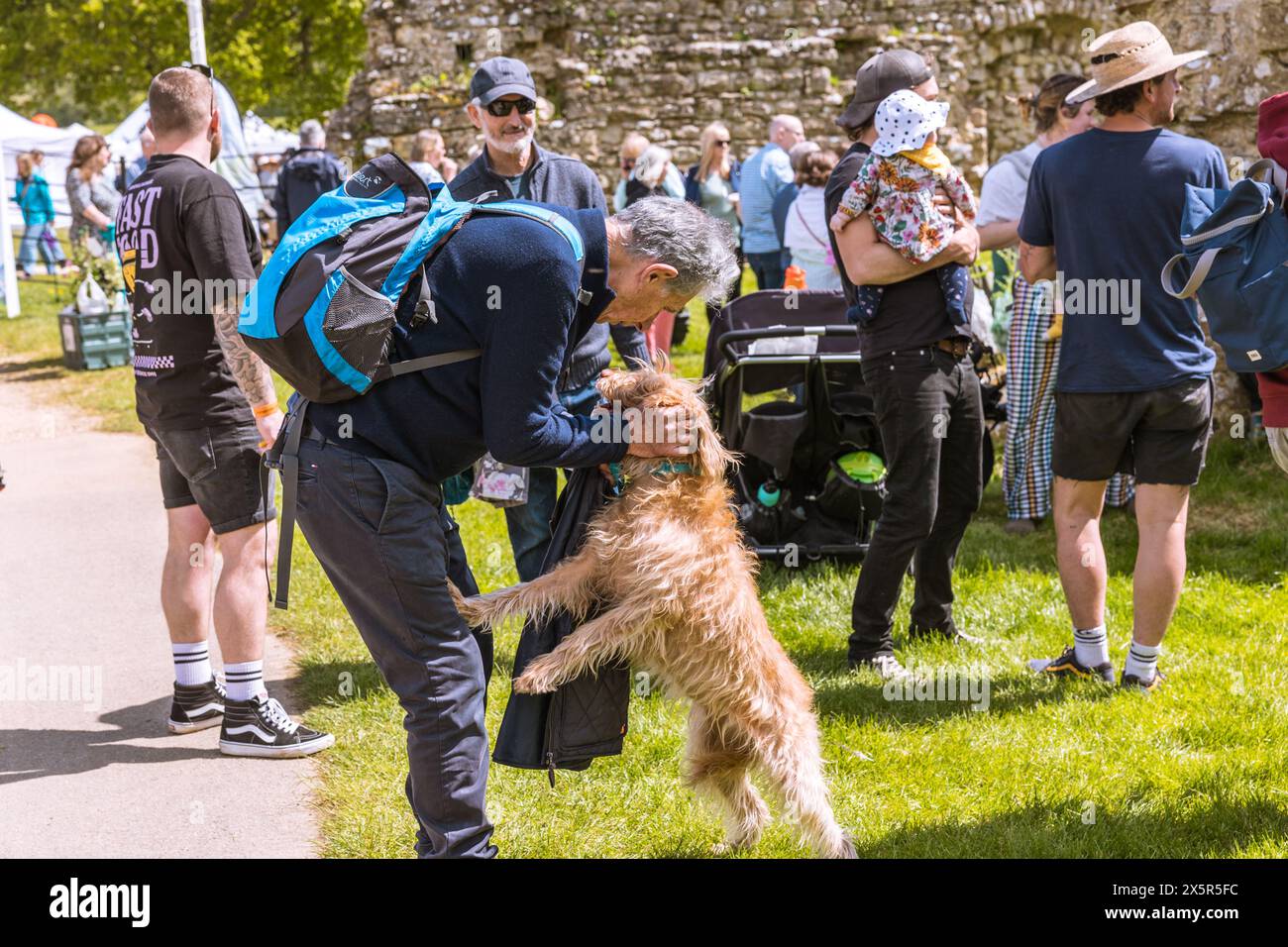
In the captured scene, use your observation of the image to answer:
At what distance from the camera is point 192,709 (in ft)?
15.7

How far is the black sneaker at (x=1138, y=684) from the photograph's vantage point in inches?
186

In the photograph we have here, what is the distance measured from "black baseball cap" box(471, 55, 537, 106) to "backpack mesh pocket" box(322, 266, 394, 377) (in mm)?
2413


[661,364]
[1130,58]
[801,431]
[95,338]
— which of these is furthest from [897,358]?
[95,338]

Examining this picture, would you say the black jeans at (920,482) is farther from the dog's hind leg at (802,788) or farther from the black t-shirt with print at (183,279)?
the black t-shirt with print at (183,279)

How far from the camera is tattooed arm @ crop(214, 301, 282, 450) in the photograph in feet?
13.6

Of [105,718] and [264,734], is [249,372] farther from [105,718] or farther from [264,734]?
[105,718]

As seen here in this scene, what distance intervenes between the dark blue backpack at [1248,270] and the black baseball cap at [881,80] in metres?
1.61

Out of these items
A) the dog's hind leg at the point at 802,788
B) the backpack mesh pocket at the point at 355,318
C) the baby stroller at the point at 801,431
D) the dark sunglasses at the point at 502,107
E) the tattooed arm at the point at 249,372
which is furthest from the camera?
the baby stroller at the point at 801,431

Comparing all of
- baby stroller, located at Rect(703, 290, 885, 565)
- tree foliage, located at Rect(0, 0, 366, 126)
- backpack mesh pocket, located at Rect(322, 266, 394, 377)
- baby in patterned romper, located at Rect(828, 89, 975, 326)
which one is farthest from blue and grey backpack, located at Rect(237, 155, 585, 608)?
tree foliage, located at Rect(0, 0, 366, 126)

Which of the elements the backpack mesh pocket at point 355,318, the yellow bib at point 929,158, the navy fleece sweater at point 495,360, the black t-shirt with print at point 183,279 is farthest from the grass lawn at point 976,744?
the yellow bib at point 929,158

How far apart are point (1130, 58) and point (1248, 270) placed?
1376mm
